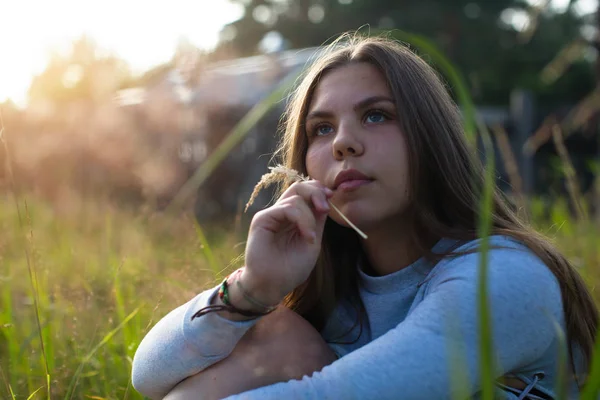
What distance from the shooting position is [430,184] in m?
1.65

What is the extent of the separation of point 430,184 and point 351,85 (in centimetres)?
31

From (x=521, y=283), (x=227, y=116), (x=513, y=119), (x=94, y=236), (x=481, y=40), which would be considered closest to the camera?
(x=521, y=283)

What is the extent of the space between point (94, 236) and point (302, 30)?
1633 centimetres

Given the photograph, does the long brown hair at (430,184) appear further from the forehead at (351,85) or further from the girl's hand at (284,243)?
the girl's hand at (284,243)

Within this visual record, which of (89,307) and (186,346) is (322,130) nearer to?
(186,346)

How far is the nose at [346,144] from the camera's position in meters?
1.56

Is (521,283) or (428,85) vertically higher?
(428,85)

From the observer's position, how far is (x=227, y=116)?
6.54 metres

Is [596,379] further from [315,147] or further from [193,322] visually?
[315,147]

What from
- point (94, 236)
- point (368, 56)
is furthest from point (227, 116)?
point (368, 56)

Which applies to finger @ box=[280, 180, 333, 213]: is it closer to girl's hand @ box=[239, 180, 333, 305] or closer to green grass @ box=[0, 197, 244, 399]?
girl's hand @ box=[239, 180, 333, 305]

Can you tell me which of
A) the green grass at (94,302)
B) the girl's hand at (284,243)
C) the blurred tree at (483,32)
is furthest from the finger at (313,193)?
the blurred tree at (483,32)

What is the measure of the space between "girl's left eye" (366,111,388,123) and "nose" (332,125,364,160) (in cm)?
7

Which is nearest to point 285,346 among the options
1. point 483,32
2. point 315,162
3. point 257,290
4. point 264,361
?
point 264,361
